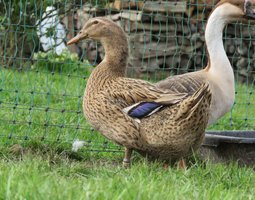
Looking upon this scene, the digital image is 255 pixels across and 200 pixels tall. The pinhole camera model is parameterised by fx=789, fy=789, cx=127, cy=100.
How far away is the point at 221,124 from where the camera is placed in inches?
346

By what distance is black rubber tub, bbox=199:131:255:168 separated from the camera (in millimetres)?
6379

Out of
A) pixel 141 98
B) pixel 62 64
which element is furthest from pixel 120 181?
pixel 62 64

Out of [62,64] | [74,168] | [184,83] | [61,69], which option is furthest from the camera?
[62,64]

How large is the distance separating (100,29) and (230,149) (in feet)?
4.75

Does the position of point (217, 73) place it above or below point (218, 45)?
below

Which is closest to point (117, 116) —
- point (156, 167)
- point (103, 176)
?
point (156, 167)

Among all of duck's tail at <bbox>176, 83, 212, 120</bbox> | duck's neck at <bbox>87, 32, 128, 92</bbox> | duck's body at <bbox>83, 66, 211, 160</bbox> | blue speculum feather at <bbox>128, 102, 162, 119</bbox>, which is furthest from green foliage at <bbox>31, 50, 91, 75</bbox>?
duck's tail at <bbox>176, 83, 212, 120</bbox>

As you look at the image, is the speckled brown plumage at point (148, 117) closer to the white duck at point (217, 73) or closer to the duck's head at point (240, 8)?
the white duck at point (217, 73)

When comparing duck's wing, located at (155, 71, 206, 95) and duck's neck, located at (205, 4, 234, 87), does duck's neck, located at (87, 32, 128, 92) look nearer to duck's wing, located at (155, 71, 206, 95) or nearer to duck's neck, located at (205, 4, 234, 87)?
duck's wing, located at (155, 71, 206, 95)

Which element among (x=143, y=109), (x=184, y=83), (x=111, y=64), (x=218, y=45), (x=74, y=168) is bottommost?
(x=74, y=168)

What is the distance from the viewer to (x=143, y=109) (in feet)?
19.1

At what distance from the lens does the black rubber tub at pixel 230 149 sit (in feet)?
20.9

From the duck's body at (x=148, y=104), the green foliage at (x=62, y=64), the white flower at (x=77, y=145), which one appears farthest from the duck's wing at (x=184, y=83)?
the green foliage at (x=62, y=64)

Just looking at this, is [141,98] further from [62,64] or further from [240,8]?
[62,64]
